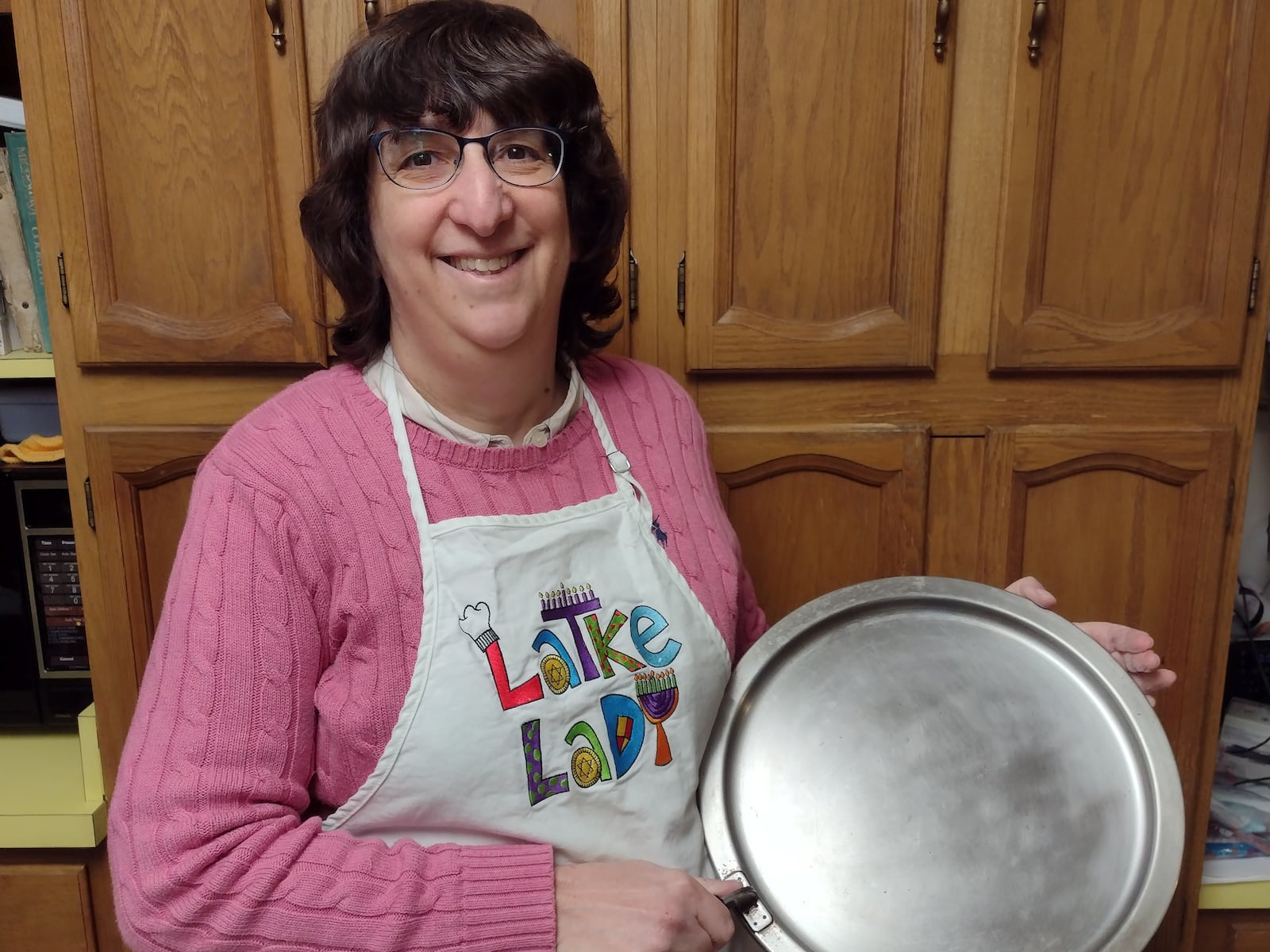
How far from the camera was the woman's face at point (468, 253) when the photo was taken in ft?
2.48

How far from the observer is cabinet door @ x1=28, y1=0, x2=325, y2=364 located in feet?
3.33

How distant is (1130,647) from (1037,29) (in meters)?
0.68

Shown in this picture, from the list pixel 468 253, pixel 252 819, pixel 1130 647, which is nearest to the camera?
pixel 252 819

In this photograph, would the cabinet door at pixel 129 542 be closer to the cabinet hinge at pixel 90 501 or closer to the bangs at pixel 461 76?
the cabinet hinge at pixel 90 501

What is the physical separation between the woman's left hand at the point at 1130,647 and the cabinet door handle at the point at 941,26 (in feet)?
1.96

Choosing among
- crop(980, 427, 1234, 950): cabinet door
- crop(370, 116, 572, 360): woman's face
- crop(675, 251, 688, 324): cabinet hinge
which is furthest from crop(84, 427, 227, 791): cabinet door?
crop(980, 427, 1234, 950): cabinet door

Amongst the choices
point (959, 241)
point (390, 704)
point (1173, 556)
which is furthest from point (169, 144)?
point (1173, 556)

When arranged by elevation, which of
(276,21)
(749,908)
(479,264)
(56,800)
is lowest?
(56,800)

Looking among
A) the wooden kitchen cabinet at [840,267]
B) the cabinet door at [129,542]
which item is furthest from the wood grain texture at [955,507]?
the cabinet door at [129,542]

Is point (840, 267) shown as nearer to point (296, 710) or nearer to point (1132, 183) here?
point (1132, 183)

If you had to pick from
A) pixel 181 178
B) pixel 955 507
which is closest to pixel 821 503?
pixel 955 507

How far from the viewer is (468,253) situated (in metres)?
0.76

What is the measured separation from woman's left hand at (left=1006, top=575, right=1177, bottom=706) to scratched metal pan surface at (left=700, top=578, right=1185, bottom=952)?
0.19 ft

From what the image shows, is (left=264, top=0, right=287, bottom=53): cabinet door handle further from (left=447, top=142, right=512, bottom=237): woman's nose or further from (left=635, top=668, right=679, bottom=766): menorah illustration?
(left=635, top=668, right=679, bottom=766): menorah illustration
